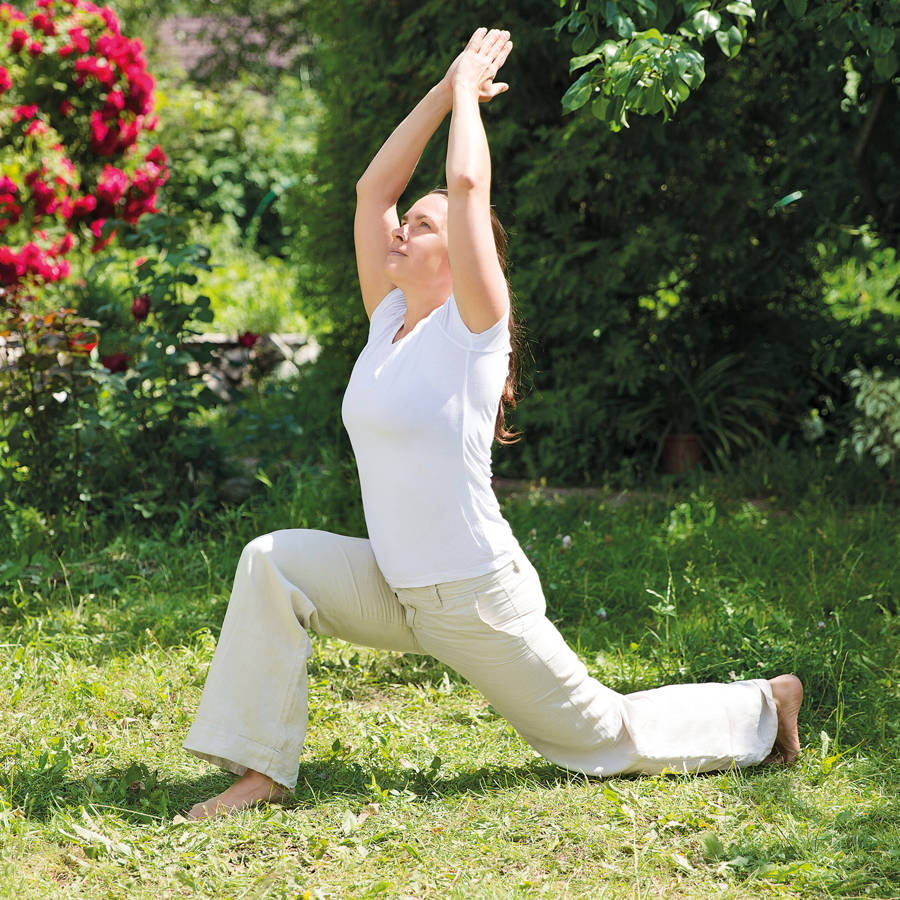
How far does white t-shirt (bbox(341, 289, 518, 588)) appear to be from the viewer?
7.93 feet

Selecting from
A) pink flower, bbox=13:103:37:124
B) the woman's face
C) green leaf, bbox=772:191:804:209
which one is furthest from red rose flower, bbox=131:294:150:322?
pink flower, bbox=13:103:37:124

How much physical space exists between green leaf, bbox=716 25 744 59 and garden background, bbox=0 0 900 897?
0.4 inches

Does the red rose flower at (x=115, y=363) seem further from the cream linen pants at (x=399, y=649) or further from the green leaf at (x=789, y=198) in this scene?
the green leaf at (x=789, y=198)

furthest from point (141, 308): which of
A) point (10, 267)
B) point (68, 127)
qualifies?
point (68, 127)

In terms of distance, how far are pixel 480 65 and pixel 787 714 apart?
1.71m

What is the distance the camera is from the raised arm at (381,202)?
2.78 metres

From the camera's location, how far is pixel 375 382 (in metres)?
2.48

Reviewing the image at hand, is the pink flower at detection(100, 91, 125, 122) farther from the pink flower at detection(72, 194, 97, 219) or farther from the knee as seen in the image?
the knee

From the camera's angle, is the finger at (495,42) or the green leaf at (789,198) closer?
the finger at (495,42)

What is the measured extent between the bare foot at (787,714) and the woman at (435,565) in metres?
0.24

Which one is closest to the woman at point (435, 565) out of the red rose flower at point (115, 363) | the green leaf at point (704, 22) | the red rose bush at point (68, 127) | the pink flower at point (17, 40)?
the green leaf at point (704, 22)

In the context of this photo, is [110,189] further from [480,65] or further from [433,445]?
[433,445]

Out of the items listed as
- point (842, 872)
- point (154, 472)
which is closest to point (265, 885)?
point (842, 872)

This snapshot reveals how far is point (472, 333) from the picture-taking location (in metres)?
2.40
